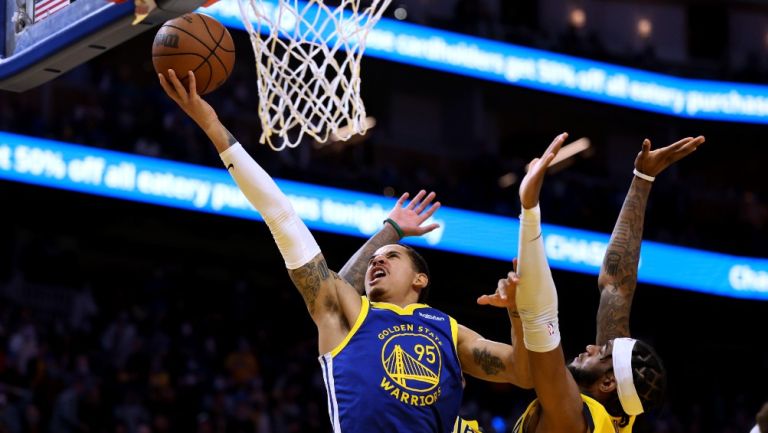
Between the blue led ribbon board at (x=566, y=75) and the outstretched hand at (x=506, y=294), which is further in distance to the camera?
the blue led ribbon board at (x=566, y=75)

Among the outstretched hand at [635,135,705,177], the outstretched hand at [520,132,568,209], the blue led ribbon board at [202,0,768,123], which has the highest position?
the blue led ribbon board at [202,0,768,123]

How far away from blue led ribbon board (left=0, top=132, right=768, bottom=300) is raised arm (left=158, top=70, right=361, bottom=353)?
824 cm

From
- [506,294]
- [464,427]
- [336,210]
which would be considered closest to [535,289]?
[506,294]

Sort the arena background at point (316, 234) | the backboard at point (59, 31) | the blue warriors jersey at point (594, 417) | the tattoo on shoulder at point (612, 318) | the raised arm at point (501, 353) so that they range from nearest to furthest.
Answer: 1. the raised arm at point (501, 353)
2. the backboard at point (59, 31)
3. the blue warriors jersey at point (594, 417)
4. the tattoo on shoulder at point (612, 318)
5. the arena background at point (316, 234)

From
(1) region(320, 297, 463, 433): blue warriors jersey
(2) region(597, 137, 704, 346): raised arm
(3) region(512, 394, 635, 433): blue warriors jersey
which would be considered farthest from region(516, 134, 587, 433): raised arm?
(2) region(597, 137, 704, 346): raised arm

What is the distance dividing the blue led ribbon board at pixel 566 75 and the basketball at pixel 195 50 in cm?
1063

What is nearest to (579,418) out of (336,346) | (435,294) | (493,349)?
(493,349)

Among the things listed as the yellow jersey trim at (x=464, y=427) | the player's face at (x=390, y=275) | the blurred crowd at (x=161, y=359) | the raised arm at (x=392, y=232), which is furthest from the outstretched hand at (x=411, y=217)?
the blurred crowd at (x=161, y=359)

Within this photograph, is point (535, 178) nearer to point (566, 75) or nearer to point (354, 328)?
point (354, 328)

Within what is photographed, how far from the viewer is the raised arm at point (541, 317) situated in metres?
3.23

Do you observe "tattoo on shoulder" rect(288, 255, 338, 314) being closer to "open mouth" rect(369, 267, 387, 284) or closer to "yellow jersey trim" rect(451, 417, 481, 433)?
"open mouth" rect(369, 267, 387, 284)

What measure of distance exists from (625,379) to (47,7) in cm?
227

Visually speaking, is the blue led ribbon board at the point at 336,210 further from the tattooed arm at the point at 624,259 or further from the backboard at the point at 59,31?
the tattooed arm at the point at 624,259

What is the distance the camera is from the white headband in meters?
3.64
